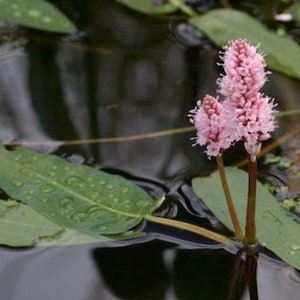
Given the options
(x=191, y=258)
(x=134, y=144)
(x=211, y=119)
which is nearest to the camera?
(x=211, y=119)

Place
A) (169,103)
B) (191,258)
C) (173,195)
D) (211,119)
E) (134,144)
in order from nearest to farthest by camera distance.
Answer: (211,119) < (191,258) < (173,195) < (134,144) < (169,103)

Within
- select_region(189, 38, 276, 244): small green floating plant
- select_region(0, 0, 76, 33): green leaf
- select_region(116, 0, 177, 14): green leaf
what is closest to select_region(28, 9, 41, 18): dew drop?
select_region(0, 0, 76, 33): green leaf

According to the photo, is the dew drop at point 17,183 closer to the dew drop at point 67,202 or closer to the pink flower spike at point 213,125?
the dew drop at point 67,202

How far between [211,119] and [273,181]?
1.13ft

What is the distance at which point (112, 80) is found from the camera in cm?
159

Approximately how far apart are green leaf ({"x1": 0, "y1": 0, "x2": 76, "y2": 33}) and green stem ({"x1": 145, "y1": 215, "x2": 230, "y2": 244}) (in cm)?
63

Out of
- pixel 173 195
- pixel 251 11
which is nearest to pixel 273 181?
pixel 173 195

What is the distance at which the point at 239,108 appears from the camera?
3.19ft

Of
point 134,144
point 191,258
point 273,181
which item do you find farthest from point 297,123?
point 191,258

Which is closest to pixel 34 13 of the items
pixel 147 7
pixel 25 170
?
pixel 147 7

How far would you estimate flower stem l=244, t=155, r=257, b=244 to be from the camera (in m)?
1.05

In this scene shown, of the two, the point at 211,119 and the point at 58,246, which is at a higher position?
the point at 211,119

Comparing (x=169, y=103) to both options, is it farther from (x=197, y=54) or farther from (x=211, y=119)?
(x=211, y=119)

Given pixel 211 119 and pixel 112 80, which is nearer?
pixel 211 119
